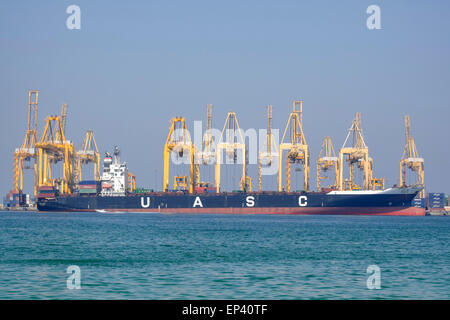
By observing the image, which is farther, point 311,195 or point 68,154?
point 68,154

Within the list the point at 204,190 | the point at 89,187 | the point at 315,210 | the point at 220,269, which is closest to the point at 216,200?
the point at 204,190


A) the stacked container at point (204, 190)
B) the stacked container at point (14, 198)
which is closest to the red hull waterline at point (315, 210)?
the stacked container at point (204, 190)

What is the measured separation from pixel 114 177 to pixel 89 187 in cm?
537

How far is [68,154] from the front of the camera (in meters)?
135

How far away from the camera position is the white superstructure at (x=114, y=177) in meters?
128

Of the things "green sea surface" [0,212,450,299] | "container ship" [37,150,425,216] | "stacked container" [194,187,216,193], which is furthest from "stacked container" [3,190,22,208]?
"green sea surface" [0,212,450,299]

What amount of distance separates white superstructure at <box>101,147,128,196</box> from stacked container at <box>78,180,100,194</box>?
4.67 ft

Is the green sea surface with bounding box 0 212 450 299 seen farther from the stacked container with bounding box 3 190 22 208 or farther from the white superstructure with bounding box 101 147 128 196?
the stacked container with bounding box 3 190 22 208

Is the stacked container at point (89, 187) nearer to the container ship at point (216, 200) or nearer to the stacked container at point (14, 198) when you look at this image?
the container ship at point (216, 200)

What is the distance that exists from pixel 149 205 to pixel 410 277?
322 feet

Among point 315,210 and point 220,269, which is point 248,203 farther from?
point 220,269

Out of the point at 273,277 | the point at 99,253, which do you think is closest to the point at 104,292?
the point at 273,277
